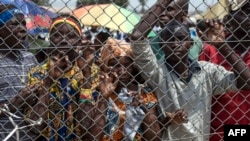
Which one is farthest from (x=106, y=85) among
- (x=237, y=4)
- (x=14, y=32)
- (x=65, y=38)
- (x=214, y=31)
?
(x=237, y=4)

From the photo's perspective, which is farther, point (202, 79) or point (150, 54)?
point (202, 79)

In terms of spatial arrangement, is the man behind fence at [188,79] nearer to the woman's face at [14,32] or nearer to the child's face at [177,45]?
the child's face at [177,45]

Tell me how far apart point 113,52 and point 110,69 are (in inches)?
9.1

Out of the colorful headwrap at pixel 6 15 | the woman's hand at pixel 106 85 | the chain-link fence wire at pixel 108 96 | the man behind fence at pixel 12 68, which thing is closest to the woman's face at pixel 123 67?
the chain-link fence wire at pixel 108 96

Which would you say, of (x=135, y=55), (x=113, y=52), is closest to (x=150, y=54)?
(x=135, y=55)

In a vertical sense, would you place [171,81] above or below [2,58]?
below

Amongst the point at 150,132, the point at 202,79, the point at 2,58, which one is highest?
the point at 2,58

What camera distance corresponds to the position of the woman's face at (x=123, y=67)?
388cm

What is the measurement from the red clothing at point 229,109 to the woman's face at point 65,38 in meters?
1.03

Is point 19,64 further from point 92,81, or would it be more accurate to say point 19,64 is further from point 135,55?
point 135,55

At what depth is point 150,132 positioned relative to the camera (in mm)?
3775

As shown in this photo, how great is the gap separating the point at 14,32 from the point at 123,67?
0.75m

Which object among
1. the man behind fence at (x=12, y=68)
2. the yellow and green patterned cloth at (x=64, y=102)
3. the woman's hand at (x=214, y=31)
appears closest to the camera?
the man behind fence at (x=12, y=68)

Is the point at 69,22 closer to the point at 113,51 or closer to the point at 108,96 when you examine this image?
the point at 113,51
